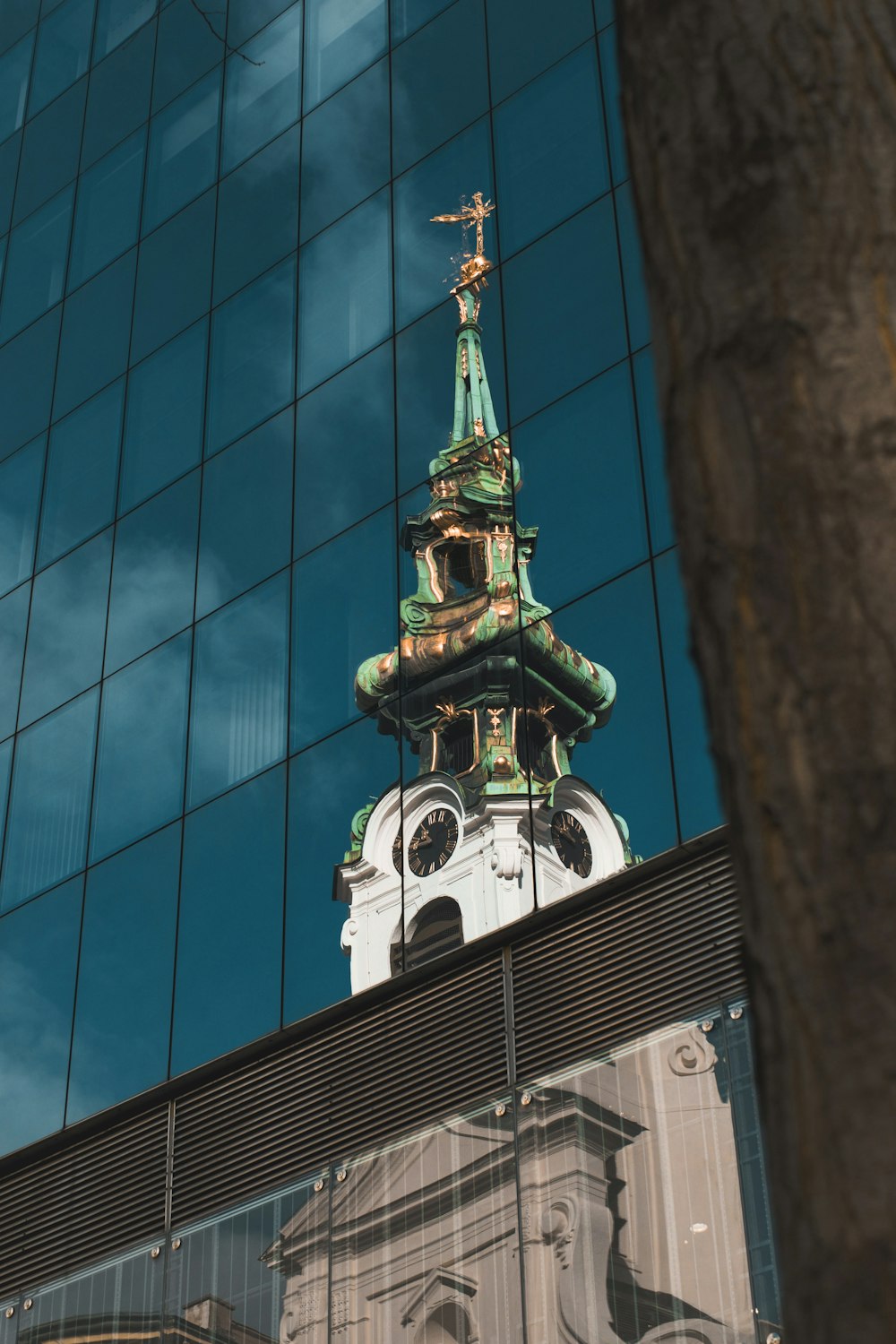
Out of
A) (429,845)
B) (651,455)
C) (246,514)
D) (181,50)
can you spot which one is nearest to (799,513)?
(429,845)

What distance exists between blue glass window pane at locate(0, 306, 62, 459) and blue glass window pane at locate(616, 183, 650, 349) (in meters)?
9.64

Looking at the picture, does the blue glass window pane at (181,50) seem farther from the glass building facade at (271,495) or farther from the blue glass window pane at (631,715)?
the blue glass window pane at (631,715)

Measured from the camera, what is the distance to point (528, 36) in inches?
848

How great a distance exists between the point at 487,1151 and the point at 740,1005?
2.66 metres

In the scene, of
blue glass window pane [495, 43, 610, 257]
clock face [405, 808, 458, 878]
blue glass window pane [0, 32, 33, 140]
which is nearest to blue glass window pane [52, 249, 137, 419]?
blue glass window pane [0, 32, 33, 140]

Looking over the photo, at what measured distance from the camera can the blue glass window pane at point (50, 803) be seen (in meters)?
21.6

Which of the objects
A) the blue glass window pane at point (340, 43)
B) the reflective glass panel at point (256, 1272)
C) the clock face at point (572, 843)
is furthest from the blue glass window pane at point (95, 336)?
the reflective glass panel at point (256, 1272)

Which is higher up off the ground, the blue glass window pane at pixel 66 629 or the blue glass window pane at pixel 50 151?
the blue glass window pane at pixel 50 151

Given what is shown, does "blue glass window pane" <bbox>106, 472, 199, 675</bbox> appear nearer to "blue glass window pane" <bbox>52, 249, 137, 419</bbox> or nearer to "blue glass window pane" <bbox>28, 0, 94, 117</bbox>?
"blue glass window pane" <bbox>52, 249, 137, 419</bbox>

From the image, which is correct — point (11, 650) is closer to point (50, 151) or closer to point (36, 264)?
point (36, 264)

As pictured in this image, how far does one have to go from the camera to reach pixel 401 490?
20.0 meters

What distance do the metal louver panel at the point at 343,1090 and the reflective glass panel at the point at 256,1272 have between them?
0.26 m

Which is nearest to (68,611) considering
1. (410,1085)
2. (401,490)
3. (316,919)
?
(401,490)

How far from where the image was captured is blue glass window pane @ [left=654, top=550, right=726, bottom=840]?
50.9ft
